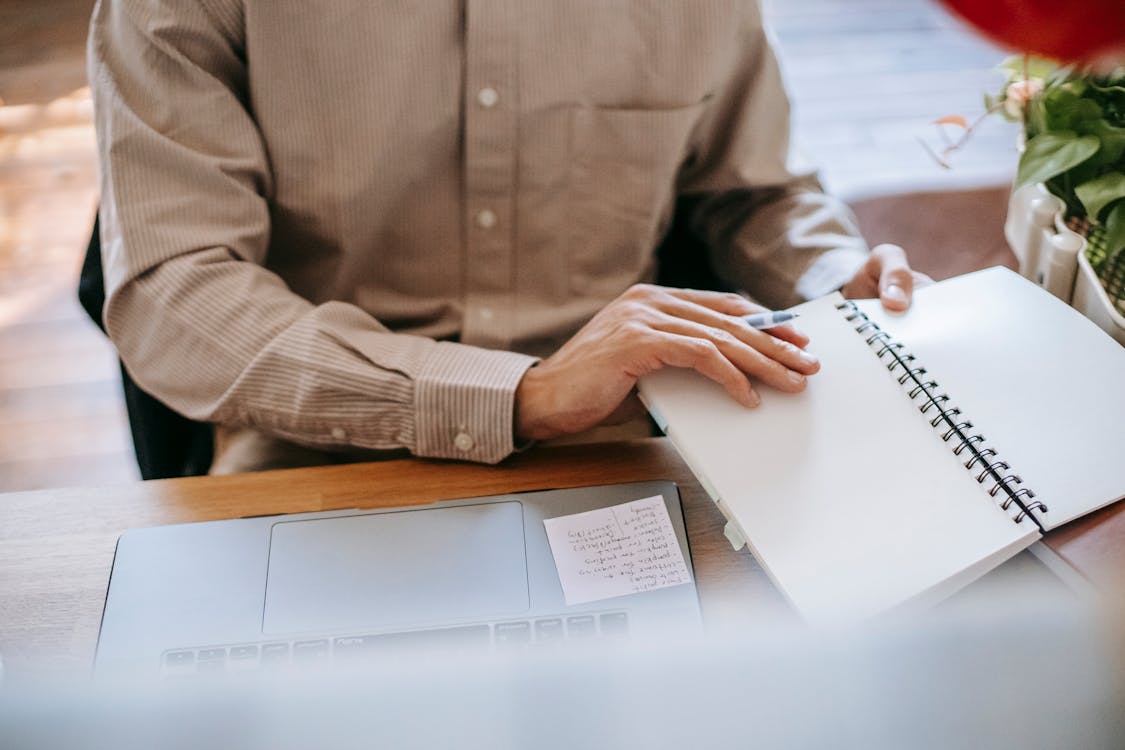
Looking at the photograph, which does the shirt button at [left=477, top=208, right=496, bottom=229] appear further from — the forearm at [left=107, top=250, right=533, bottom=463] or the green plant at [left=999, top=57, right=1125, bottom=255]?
the green plant at [left=999, top=57, right=1125, bottom=255]

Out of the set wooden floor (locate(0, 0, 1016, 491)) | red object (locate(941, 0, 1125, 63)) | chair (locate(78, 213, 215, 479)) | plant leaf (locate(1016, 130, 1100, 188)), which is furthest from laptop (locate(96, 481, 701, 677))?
wooden floor (locate(0, 0, 1016, 491))

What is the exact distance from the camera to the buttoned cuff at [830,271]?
917 millimetres

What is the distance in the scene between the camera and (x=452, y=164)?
2.99ft

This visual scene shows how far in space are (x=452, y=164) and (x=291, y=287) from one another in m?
0.22

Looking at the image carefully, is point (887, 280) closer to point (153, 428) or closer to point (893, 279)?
point (893, 279)

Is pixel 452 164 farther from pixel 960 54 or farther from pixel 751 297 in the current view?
pixel 960 54

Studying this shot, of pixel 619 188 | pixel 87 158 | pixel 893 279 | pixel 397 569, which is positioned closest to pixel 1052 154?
pixel 893 279

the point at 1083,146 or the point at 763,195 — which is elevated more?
the point at 1083,146

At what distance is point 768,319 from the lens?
757 millimetres

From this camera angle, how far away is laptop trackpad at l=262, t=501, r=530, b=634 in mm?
646

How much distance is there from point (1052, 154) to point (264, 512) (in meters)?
0.73

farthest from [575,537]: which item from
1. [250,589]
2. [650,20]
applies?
[650,20]

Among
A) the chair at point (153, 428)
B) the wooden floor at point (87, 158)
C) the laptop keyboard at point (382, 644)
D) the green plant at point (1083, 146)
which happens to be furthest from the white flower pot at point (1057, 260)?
the chair at point (153, 428)

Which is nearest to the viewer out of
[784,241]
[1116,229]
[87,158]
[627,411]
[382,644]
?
[382,644]
